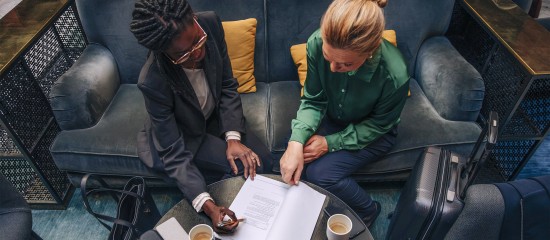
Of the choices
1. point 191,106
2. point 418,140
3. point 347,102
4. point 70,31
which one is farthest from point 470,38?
point 70,31

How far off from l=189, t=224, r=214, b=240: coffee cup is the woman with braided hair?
0.17ft

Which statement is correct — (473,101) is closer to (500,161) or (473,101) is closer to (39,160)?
(500,161)

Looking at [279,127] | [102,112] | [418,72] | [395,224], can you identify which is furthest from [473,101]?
[102,112]

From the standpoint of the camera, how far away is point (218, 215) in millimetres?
1206

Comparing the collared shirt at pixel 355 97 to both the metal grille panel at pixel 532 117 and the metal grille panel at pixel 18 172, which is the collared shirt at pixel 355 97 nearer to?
the metal grille panel at pixel 532 117

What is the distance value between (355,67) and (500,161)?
47.6 inches

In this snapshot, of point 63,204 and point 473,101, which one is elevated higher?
point 473,101

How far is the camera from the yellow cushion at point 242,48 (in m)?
1.84

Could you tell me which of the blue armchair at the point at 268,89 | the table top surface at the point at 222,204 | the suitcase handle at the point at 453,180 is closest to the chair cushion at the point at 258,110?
the blue armchair at the point at 268,89

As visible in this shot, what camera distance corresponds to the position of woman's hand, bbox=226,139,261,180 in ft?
4.75

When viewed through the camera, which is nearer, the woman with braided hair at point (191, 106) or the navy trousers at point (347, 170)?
the woman with braided hair at point (191, 106)

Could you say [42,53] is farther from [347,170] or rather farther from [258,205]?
[347,170]

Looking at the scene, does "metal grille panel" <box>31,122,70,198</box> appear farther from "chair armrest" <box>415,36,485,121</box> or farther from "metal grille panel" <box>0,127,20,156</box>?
"chair armrest" <box>415,36,485,121</box>

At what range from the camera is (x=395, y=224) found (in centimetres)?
137
